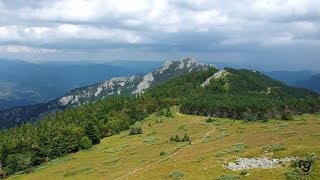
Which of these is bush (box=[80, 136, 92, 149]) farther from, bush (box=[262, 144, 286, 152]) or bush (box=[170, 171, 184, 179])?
bush (box=[262, 144, 286, 152])

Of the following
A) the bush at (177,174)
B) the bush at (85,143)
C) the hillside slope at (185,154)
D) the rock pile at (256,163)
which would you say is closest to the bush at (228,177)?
the hillside slope at (185,154)

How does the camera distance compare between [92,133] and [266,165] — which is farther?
[92,133]

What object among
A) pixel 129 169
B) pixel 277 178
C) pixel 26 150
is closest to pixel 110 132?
pixel 26 150

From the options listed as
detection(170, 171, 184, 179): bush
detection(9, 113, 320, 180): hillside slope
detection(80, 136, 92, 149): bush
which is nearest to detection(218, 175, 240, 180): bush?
detection(9, 113, 320, 180): hillside slope

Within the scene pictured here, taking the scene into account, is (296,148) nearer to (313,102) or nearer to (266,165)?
(266,165)

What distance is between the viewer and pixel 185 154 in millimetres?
75875

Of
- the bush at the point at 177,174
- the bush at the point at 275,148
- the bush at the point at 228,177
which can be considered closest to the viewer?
the bush at the point at 228,177

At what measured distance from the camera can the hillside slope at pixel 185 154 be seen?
174 feet

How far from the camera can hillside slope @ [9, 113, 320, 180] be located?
53156 millimetres

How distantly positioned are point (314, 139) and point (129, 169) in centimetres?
3153

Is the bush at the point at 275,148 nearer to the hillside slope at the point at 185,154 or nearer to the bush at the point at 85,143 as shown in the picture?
the hillside slope at the point at 185,154

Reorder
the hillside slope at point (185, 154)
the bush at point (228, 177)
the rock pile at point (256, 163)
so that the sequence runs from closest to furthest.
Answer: the bush at point (228, 177) < the rock pile at point (256, 163) < the hillside slope at point (185, 154)

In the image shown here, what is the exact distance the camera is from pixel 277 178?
4588 cm

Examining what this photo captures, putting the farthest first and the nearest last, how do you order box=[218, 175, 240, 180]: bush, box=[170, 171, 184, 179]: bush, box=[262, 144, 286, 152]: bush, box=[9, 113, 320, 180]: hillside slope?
box=[262, 144, 286, 152]: bush → box=[170, 171, 184, 179]: bush → box=[9, 113, 320, 180]: hillside slope → box=[218, 175, 240, 180]: bush
